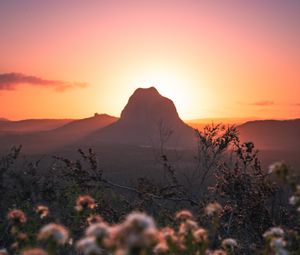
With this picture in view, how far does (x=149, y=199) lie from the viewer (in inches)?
496

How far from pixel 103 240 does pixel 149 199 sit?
914 cm

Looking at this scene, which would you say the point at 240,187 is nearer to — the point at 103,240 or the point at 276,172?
the point at 276,172

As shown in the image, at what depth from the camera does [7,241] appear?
12.2 meters

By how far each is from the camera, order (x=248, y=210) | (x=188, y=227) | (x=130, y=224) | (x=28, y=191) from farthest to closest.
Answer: (x=28, y=191), (x=248, y=210), (x=188, y=227), (x=130, y=224)

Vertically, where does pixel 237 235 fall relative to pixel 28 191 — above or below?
below

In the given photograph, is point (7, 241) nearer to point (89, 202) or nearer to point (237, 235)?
point (237, 235)

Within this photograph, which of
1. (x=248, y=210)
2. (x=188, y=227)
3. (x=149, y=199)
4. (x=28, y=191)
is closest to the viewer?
(x=188, y=227)

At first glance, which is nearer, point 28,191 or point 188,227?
point 188,227

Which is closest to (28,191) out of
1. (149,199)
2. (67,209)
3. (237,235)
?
(67,209)

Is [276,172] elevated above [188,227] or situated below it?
above

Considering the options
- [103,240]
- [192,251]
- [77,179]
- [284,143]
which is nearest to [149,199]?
[77,179]

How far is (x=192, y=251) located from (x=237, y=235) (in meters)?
8.24

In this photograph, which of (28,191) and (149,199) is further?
(28,191)

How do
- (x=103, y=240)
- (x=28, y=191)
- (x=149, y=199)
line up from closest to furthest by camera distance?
(x=103, y=240) < (x=149, y=199) < (x=28, y=191)
